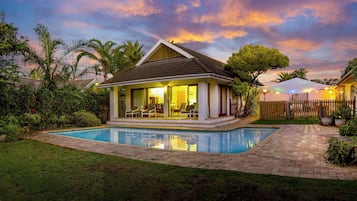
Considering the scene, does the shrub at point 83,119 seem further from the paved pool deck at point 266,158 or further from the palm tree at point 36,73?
the paved pool deck at point 266,158

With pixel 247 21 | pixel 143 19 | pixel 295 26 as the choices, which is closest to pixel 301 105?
pixel 295 26

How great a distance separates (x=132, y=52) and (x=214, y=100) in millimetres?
14394

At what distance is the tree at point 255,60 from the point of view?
59.8 feet

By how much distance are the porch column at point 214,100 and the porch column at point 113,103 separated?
7.96 metres

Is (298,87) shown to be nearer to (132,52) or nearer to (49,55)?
(49,55)

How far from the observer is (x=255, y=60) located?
59.7 feet

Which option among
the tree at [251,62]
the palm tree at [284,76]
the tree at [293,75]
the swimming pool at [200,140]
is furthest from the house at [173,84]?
the tree at [293,75]

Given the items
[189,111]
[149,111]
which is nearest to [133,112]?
[149,111]

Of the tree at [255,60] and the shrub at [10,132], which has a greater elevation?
the tree at [255,60]

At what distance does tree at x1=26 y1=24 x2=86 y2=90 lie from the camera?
16062mm

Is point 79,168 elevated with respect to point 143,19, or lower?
lower

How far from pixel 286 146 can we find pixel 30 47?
15171mm

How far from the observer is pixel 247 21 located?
17609 millimetres

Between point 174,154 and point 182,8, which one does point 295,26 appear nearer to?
point 182,8
